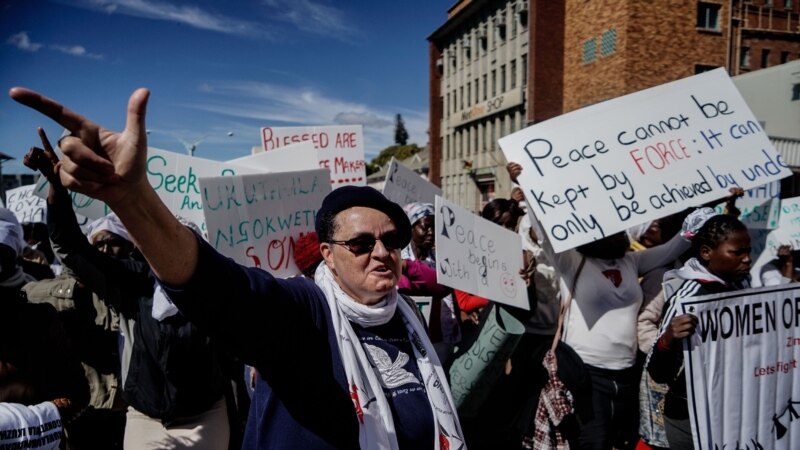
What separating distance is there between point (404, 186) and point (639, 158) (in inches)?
77.6

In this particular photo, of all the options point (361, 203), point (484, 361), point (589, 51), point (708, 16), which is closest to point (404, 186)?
point (484, 361)

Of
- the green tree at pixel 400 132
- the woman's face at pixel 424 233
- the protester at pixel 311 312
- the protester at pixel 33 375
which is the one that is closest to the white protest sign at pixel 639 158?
the woman's face at pixel 424 233

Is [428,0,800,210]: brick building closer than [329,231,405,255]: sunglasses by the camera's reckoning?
No

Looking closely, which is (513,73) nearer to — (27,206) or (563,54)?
(563,54)

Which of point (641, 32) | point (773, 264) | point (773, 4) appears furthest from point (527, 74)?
point (773, 264)

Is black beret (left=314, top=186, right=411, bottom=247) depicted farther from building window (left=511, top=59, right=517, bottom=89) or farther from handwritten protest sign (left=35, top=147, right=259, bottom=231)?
building window (left=511, top=59, right=517, bottom=89)

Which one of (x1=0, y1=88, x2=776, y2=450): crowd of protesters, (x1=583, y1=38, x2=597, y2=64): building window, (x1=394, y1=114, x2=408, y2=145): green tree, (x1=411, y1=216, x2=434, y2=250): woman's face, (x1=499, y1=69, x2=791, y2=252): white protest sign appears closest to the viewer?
(x1=0, y1=88, x2=776, y2=450): crowd of protesters

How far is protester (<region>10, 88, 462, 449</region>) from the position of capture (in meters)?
1.17

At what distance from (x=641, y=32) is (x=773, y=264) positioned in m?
29.0

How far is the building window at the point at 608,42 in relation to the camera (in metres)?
30.6

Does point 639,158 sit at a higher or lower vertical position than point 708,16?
lower

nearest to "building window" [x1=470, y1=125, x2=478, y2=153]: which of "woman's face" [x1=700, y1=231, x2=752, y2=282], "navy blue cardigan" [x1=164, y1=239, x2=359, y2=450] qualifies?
"woman's face" [x1=700, y1=231, x2=752, y2=282]

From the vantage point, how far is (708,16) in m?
30.7

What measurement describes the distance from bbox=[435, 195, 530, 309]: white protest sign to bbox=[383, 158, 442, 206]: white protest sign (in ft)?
3.76
